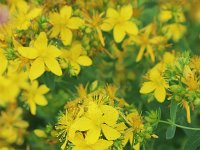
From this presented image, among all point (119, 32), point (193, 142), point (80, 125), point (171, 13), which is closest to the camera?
point (80, 125)

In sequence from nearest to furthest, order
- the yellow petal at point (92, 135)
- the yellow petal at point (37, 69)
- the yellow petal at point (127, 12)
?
the yellow petal at point (92, 135), the yellow petal at point (37, 69), the yellow petal at point (127, 12)

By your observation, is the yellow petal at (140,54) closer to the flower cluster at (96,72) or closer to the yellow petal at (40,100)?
the flower cluster at (96,72)

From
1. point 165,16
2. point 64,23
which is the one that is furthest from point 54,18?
point 165,16

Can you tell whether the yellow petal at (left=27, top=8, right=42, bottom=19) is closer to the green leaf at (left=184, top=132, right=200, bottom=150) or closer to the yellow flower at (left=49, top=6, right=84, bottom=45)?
the yellow flower at (left=49, top=6, right=84, bottom=45)

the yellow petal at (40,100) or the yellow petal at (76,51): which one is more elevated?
the yellow petal at (76,51)

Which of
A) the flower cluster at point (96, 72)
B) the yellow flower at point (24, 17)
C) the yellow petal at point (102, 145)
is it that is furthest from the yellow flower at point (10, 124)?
the yellow petal at point (102, 145)

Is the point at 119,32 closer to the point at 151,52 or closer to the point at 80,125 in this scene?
the point at 151,52

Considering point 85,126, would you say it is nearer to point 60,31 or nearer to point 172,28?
point 60,31
